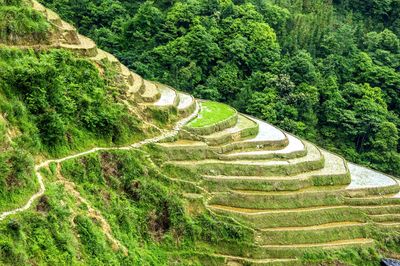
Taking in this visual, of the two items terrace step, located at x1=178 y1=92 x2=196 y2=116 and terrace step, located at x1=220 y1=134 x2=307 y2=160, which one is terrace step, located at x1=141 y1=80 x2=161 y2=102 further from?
terrace step, located at x1=220 y1=134 x2=307 y2=160

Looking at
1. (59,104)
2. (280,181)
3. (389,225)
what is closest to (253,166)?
(280,181)

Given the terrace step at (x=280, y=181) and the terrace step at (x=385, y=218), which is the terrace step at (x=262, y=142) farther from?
the terrace step at (x=385, y=218)

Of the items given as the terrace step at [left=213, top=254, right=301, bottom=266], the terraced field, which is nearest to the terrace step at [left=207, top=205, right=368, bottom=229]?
the terraced field

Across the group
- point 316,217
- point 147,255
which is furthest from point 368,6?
point 147,255

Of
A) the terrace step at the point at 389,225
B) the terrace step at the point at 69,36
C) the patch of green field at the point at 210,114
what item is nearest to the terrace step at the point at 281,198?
the terrace step at the point at 389,225

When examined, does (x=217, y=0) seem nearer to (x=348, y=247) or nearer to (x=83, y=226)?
(x=348, y=247)
